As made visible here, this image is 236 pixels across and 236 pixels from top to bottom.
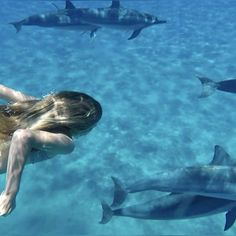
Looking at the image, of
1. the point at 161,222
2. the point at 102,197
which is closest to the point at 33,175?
the point at 102,197

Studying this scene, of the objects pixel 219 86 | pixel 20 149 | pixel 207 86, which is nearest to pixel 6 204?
pixel 20 149

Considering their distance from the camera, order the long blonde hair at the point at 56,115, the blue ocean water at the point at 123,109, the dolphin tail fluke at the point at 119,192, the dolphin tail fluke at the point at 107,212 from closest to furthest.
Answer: the long blonde hair at the point at 56,115 → the dolphin tail fluke at the point at 107,212 → the dolphin tail fluke at the point at 119,192 → the blue ocean water at the point at 123,109

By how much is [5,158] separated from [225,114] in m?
9.82

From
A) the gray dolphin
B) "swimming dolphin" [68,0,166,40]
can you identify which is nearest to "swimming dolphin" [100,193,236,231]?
the gray dolphin

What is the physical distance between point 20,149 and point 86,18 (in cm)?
1131

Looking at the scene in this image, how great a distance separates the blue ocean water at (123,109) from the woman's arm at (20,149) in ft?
17.9

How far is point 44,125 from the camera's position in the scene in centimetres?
459

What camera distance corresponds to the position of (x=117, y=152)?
11.8 meters

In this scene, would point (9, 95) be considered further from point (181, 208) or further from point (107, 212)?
point (181, 208)

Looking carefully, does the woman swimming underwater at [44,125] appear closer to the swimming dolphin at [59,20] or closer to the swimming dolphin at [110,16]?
the swimming dolphin at [59,20]

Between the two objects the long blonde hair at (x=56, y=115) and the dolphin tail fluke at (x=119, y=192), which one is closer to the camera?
the long blonde hair at (x=56, y=115)

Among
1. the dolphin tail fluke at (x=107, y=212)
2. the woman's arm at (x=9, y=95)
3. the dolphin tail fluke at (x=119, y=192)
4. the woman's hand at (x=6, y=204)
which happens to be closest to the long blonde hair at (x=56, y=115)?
the woman's arm at (x=9, y=95)

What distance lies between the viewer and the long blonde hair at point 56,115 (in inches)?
183

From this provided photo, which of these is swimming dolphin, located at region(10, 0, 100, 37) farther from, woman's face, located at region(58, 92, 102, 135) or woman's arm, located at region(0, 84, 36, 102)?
woman's face, located at region(58, 92, 102, 135)
